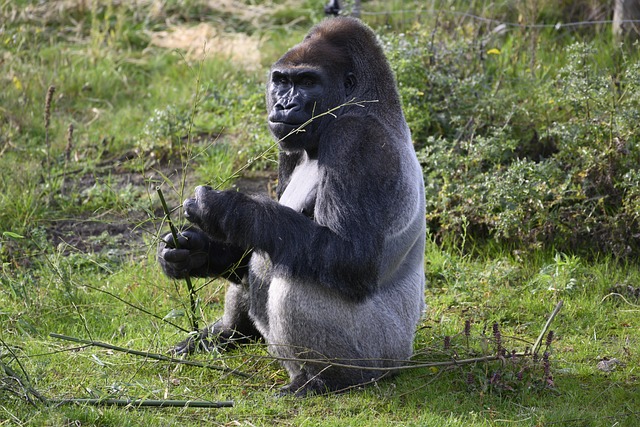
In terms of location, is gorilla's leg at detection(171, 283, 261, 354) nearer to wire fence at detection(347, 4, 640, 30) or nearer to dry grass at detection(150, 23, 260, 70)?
wire fence at detection(347, 4, 640, 30)

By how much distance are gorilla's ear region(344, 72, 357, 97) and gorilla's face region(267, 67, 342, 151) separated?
6cm

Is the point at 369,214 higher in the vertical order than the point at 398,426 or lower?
higher

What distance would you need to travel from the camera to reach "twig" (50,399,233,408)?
152 inches

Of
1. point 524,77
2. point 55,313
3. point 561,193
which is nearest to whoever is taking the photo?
point 55,313

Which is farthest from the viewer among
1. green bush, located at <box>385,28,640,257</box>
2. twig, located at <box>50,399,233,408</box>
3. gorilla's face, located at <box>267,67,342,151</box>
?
green bush, located at <box>385,28,640,257</box>

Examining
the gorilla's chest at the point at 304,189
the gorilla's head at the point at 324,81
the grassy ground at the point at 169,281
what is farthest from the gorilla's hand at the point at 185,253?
the gorilla's head at the point at 324,81

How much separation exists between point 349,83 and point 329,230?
0.85 metres

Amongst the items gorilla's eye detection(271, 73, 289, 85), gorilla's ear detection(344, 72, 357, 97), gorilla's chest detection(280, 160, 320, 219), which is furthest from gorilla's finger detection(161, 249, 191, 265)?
gorilla's ear detection(344, 72, 357, 97)

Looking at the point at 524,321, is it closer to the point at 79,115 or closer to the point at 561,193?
the point at 561,193

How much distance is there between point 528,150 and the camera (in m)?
6.58

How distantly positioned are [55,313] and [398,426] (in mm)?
2253

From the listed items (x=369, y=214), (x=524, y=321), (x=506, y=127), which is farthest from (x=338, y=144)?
(x=506, y=127)

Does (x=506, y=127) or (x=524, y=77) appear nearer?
(x=506, y=127)

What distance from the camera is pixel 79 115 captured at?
812 centimetres
